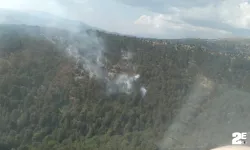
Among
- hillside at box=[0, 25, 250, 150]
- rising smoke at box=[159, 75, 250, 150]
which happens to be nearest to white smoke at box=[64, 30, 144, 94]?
hillside at box=[0, 25, 250, 150]

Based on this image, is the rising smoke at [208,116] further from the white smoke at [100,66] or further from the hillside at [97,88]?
the white smoke at [100,66]

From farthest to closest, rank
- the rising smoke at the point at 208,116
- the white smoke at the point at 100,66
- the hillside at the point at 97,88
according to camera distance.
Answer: the white smoke at the point at 100,66, the hillside at the point at 97,88, the rising smoke at the point at 208,116

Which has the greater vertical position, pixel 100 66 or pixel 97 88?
pixel 100 66

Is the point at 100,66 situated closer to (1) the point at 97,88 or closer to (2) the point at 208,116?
(1) the point at 97,88

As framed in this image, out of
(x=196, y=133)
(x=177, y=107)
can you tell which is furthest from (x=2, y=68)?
(x=196, y=133)

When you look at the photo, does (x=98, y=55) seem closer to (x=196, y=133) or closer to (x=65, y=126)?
(x=65, y=126)

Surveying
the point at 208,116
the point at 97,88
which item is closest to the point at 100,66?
the point at 97,88

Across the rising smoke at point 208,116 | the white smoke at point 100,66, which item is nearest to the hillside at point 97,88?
the white smoke at point 100,66

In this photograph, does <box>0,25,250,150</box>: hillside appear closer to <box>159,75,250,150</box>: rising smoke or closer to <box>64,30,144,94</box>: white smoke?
<box>64,30,144,94</box>: white smoke
